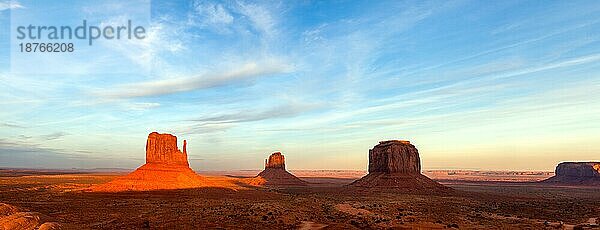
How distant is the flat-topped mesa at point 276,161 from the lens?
455ft

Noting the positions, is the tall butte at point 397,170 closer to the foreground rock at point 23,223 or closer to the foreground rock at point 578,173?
the foreground rock at point 23,223

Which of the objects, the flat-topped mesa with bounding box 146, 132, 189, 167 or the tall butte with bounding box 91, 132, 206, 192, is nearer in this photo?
the tall butte with bounding box 91, 132, 206, 192

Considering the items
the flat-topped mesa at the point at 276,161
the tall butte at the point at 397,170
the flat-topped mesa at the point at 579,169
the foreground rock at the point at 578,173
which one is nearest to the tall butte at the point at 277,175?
the flat-topped mesa at the point at 276,161

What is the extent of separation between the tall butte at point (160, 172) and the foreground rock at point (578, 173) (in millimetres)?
124386

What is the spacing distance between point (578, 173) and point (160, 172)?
138 meters

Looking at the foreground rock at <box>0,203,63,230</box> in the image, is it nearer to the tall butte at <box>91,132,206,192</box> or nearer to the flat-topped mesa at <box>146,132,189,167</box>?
the tall butte at <box>91,132,206,192</box>

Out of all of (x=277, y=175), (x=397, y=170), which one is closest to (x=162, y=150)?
(x=397, y=170)

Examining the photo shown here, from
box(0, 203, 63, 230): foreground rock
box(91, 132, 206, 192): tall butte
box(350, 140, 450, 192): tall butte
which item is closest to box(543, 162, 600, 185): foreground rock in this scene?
box(350, 140, 450, 192): tall butte

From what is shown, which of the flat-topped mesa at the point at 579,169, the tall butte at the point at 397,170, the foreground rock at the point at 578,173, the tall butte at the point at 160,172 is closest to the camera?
the tall butte at the point at 160,172

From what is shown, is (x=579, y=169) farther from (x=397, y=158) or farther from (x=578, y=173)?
(x=397, y=158)

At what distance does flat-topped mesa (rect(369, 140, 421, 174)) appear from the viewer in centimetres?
8556

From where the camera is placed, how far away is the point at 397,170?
8512 centimetres

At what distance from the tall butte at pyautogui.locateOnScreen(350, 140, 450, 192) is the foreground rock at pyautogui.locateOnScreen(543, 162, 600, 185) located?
7892 cm

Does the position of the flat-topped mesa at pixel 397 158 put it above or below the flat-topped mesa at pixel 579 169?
above
